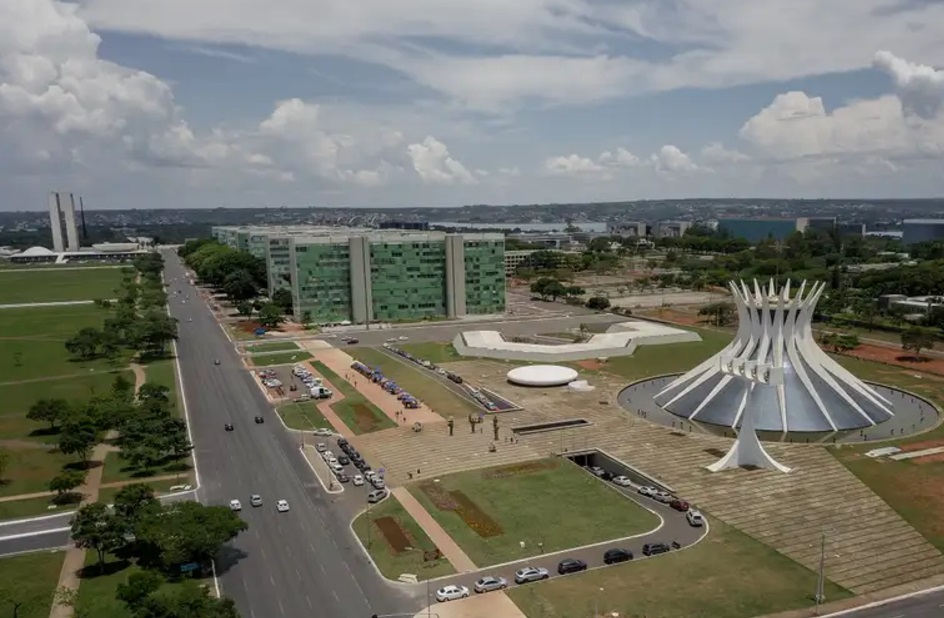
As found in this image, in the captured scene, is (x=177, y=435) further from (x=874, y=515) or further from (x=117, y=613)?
(x=874, y=515)

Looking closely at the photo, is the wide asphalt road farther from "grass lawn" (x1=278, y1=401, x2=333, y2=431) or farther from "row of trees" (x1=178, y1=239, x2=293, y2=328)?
"row of trees" (x1=178, y1=239, x2=293, y2=328)

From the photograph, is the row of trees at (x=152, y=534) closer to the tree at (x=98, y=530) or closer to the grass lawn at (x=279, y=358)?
the tree at (x=98, y=530)

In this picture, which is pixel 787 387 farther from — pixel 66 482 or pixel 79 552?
pixel 66 482

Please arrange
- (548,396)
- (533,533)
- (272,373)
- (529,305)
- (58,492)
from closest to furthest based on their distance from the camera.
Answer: (533,533)
(58,492)
(548,396)
(272,373)
(529,305)

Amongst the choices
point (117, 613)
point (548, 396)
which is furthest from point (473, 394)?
point (117, 613)

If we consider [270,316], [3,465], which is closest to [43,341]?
[270,316]

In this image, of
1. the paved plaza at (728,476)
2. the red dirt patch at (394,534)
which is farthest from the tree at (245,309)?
the red dirt patch at (394,534)
